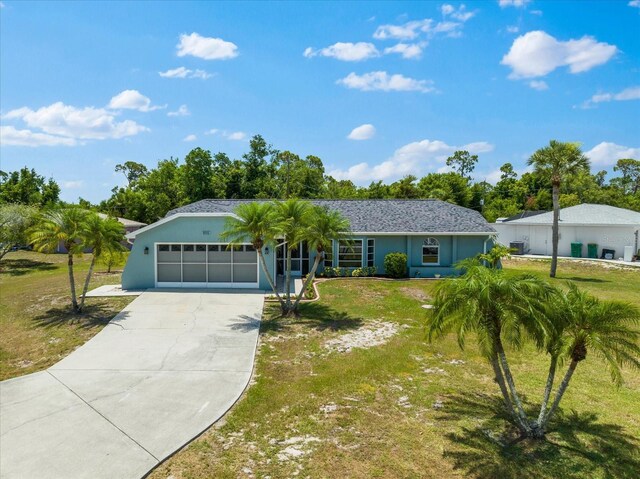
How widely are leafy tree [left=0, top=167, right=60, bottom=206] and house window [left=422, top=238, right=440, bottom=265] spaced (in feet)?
119

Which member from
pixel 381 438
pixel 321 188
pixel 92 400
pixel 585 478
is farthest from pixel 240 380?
pixel 321 188

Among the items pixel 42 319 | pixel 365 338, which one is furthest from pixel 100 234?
pixel 365 338

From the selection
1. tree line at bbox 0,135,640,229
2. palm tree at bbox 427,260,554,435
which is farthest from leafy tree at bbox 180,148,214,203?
palm tree at bbox 427,260,554,435

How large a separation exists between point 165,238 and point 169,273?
1.87 meters

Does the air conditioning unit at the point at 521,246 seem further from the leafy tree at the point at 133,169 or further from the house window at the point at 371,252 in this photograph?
the leafy tree at the point at 133,169

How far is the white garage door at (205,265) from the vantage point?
68.6 feet

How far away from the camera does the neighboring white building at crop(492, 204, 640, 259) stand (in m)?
32.1

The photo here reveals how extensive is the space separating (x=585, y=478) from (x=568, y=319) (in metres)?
2.48

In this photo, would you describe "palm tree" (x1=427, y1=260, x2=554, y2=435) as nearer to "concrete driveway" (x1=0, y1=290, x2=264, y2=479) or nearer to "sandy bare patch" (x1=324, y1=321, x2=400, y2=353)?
"concrete driveway" (x1=0, y1=290, x2=264, y2=479)

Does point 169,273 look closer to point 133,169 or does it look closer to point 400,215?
point 400,215

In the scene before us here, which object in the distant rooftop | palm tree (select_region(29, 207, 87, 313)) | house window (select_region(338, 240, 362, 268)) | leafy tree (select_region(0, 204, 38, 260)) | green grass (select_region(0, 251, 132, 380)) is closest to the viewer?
green grass (select_region(0, 251, 132, 380))

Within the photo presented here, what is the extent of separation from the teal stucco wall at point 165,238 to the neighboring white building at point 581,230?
2716 centimetres

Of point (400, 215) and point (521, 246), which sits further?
point (521, 246)

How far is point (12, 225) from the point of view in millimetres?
29078
